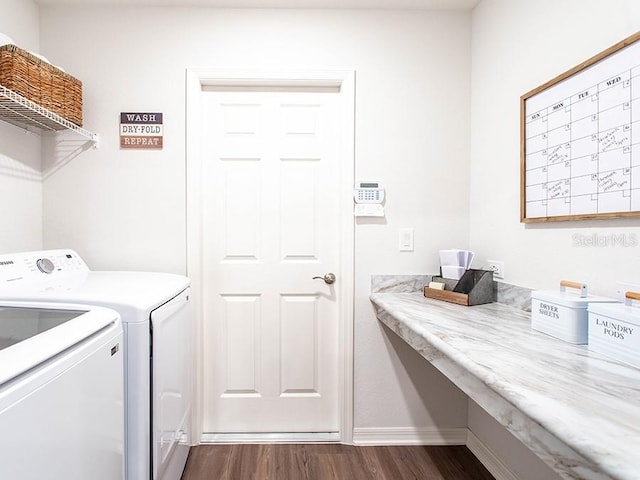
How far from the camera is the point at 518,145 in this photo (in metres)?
1.71

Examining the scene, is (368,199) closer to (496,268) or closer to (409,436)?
(496,268)

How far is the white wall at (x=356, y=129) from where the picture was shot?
79.3 inches

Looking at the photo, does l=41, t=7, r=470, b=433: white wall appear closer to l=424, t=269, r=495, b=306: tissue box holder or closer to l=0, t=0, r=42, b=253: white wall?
l=0, t=0, r=42, b=253: white wall

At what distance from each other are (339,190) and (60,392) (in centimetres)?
158

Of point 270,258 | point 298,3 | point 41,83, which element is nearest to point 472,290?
point 270,258

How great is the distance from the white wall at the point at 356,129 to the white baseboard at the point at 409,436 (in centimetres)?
4

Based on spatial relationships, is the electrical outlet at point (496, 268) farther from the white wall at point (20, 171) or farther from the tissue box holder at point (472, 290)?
the white wall at point (20, 171)

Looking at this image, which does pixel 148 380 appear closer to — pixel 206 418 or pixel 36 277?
pixel 36 277

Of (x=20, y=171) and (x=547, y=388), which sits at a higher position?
(x=20, y=171)

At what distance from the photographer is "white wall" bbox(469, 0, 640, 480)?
4.07ft

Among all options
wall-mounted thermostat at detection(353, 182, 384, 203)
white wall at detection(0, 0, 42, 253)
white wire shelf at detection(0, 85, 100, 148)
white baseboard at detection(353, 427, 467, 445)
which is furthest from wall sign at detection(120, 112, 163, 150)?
white baseboard at detection(353, 427, 467, 445)

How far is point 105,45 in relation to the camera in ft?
6.60

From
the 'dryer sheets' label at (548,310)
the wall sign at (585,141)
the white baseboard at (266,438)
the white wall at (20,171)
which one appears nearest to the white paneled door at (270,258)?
the white baseboard at (266,438)

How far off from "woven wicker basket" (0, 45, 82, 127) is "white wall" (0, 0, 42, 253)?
10.7 inches
